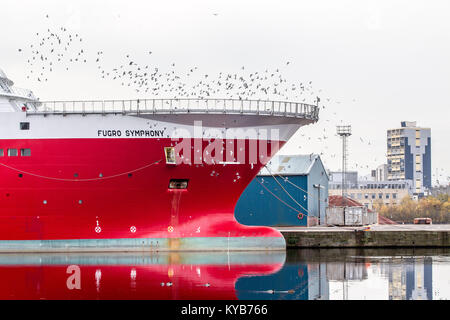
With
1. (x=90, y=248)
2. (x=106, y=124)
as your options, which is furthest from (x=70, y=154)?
(x=90, y=248)

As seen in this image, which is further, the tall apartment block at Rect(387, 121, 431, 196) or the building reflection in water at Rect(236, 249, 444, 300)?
the tall apartment block at Rect(387, 121, 431, 196)

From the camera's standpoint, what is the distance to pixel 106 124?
1513 inches

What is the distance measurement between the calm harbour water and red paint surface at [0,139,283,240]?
134 centimetres

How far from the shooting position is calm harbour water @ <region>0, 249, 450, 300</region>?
1075 inches

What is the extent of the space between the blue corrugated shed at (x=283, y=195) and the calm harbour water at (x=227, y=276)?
41.5 ft

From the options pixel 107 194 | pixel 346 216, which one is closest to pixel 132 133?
pixel 107 194

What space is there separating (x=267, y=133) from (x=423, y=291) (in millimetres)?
14226

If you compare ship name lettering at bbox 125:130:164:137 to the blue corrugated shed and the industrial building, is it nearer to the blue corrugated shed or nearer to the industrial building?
the blue corrugated shed

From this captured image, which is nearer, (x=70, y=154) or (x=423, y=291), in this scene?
(x=423, y=291)

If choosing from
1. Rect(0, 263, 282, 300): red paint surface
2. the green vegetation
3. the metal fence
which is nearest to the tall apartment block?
the green vegetation

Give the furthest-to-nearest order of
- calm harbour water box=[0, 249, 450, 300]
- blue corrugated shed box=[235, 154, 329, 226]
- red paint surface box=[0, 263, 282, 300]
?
blue corrugated shed box=[235, 154, 329, 226], calm harbour water box=[0, 249, 450, 300], red paint surface box=[0, 263, 282, 300]

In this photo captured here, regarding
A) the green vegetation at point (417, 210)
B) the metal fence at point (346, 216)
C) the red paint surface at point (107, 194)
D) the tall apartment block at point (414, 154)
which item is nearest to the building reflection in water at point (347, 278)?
the red paint surface at point (107, 194)
